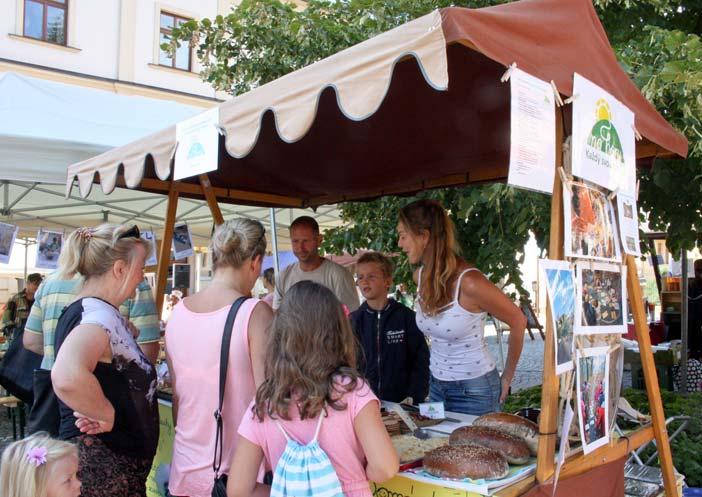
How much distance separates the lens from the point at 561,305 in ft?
6.07

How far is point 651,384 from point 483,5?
3.74 meters

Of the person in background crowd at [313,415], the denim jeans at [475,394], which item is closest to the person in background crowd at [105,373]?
the person in background crowd at [313,415]

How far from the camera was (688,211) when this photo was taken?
4.46m

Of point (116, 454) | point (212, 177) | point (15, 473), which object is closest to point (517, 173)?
point (116, 454)

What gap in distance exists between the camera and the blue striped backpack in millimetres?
1571

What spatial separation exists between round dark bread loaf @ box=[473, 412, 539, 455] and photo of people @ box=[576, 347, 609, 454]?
154 mm

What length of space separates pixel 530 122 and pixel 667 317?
313 inches

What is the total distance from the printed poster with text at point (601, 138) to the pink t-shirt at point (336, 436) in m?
1.05

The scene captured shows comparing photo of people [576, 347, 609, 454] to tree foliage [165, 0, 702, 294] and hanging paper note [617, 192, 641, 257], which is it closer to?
hanging paper note [617, 192, 641, 257]

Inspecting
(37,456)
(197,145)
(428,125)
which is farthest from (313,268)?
(37,456)

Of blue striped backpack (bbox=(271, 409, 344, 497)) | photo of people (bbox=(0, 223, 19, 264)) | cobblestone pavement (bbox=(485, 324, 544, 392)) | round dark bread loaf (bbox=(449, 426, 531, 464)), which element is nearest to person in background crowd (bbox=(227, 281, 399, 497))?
blue striped backpack (bbox=(271, 409, 344, 497))

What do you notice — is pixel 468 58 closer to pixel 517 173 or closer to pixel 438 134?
pixel 517 173

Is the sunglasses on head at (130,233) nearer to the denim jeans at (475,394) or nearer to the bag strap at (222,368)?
the bag strap at (222,368)

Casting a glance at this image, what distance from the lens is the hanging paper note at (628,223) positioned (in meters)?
2.31
